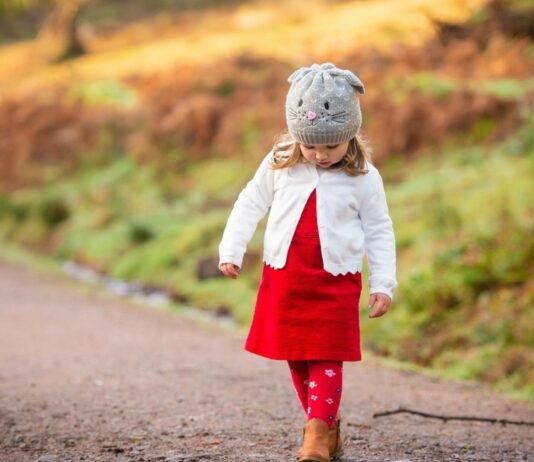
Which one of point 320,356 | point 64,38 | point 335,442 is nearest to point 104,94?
point 64,38

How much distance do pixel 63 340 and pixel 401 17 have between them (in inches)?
715

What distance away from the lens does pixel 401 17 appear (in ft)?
90.7

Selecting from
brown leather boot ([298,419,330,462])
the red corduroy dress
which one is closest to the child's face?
the red corduroy dress

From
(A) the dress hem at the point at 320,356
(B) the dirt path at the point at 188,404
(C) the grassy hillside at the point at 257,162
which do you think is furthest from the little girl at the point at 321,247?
Answer: (C) the grassy hillside at the point at 257,162

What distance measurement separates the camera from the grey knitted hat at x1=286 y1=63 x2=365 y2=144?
5078mm

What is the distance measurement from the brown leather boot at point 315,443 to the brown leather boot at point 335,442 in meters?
0.18

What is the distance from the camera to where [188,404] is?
7.23 m

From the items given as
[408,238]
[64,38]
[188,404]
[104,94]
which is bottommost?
[188,404]

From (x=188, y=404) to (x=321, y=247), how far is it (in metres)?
2.47

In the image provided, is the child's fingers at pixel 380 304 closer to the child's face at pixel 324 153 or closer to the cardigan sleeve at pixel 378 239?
the cardigan sleeve at pixel 378 239

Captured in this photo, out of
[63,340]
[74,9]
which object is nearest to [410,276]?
[63,340]

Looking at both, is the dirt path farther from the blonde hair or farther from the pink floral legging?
the blonde hair

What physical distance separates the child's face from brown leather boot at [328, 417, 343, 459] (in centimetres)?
120

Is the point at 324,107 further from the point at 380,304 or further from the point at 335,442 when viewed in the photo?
the point at 335,442
